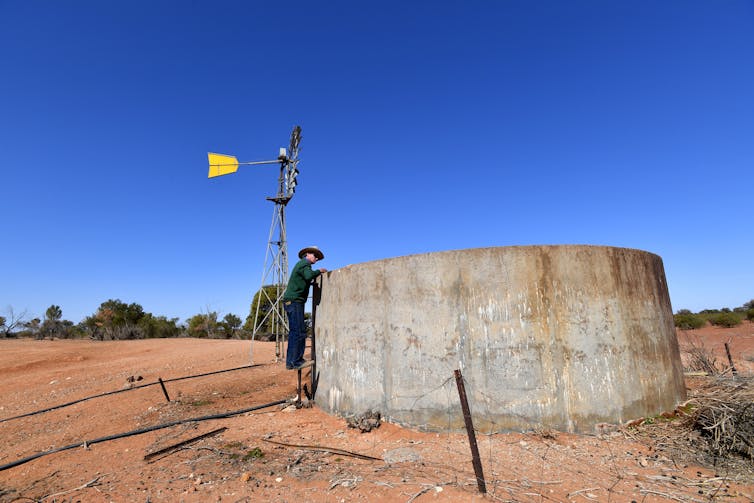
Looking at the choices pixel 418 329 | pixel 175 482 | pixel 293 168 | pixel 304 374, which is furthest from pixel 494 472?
pixel 293 168

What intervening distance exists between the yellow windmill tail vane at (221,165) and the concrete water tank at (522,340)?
7.26 metres

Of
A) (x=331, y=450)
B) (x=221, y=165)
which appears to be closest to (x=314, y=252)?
(x=331, y=450)

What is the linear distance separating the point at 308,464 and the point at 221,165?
881 centimetres

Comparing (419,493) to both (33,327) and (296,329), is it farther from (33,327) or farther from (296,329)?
(33,327)

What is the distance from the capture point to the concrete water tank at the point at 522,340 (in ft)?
14.9

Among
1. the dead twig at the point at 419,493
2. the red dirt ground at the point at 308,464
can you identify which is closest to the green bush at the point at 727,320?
the red dirt ground at the point at 308,464

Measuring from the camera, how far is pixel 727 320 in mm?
24031

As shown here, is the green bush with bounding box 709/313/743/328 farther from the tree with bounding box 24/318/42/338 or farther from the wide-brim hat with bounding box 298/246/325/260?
the tree with bounding box 24/318/42/338

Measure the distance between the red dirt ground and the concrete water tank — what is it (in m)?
0.34

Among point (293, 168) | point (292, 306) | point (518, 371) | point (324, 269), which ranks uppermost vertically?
point (293, 168)

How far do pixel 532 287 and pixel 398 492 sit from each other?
2.67 metres

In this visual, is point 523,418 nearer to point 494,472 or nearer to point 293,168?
point 494,472

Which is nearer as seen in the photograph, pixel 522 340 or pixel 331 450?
pixel 331 450

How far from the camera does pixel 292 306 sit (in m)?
6.46
